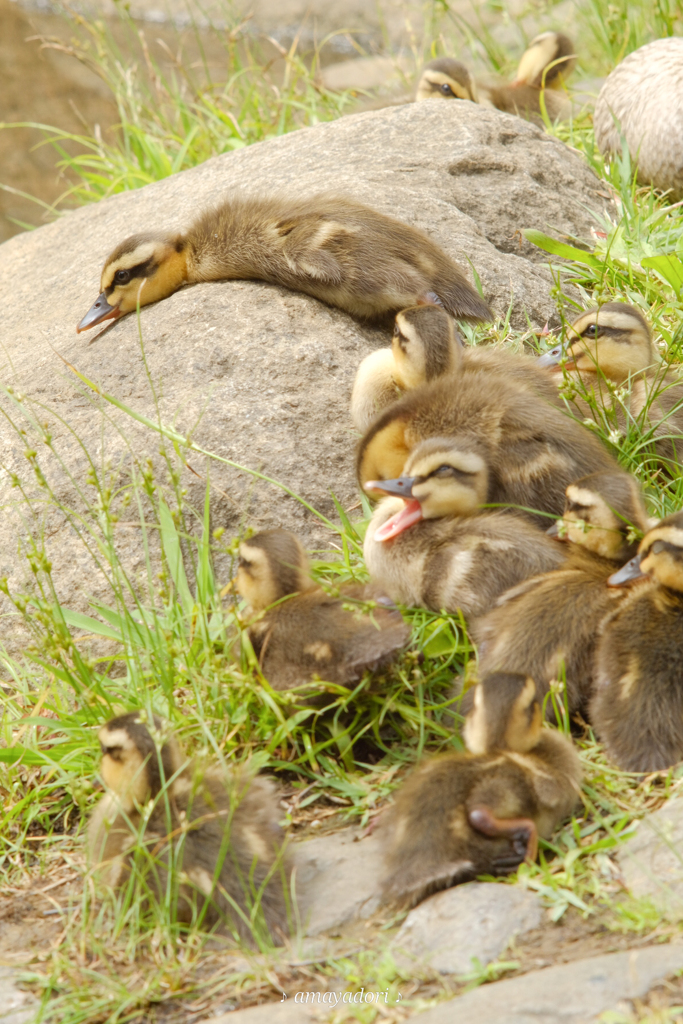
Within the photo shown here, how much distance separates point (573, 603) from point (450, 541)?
0.43m

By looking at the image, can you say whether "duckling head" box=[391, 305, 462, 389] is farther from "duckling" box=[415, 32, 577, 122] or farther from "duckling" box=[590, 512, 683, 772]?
"duckling" box=[415, 32, 577, 122]

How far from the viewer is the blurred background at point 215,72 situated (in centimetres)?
708

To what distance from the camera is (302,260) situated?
414 centimetres

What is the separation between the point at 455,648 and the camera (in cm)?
290

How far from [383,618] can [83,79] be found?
11.2m

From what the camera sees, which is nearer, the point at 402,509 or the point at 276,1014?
the point at 276,1014

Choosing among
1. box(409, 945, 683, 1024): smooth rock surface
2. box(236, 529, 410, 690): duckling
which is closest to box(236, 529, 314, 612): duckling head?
box(236, 529, 410, 690): duckling

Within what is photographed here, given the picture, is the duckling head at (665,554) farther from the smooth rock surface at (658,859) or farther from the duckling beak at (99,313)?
the duckling beak at (99,313)

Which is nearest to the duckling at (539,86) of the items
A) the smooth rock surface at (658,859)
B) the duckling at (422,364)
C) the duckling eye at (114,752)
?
the duckling at (422,364)

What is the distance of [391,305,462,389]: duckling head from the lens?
3.48 m

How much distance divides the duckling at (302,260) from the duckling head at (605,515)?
1436 millimetres

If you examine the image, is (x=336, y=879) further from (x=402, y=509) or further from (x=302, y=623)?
(x=402, y=509)

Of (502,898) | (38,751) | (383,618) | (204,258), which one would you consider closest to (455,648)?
(383,618)

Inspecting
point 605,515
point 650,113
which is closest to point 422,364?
point 605,515
